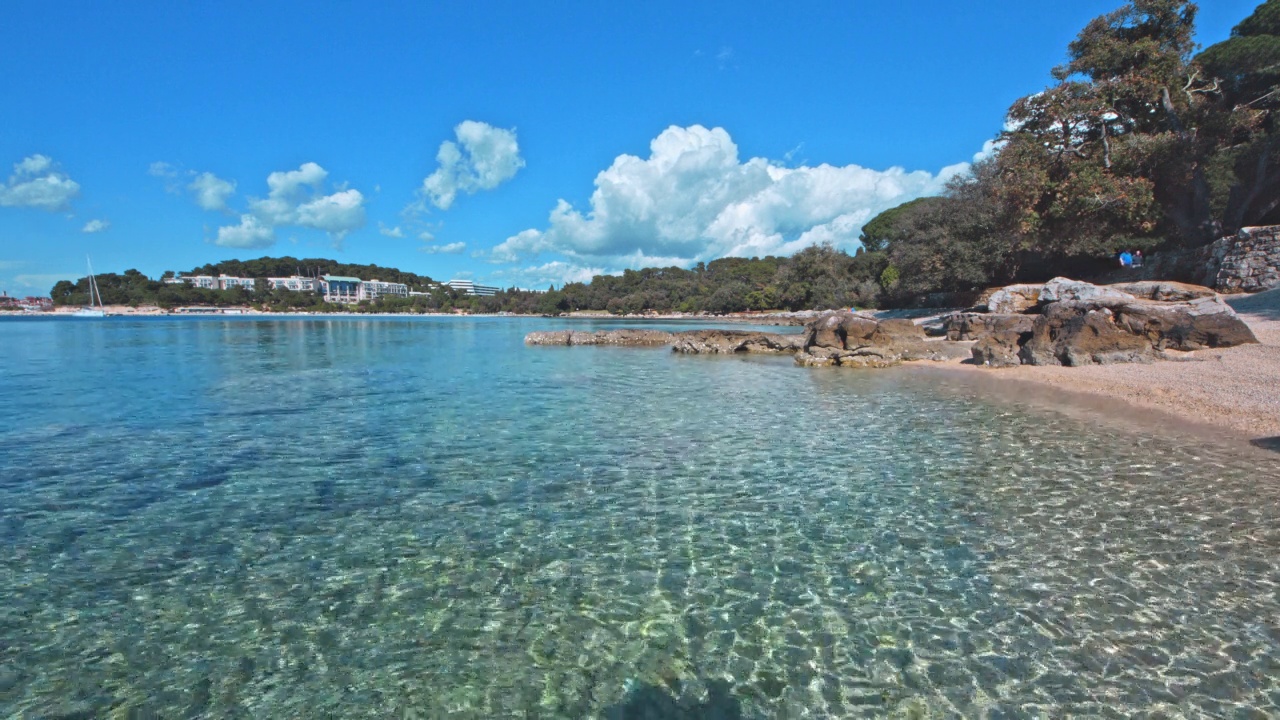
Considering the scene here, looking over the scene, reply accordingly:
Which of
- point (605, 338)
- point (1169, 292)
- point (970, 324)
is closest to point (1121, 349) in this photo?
point (1169, 292)

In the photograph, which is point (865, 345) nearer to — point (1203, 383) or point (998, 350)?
point (998, 350)

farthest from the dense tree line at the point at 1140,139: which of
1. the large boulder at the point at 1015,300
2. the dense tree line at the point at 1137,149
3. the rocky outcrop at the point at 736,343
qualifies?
the rocky outcrop at the point at 736,343

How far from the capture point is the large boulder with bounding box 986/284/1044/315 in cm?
3378

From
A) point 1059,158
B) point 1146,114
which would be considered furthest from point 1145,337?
point 1146,114

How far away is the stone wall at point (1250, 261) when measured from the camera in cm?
2642

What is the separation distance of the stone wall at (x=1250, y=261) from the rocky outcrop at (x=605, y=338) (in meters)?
30.4

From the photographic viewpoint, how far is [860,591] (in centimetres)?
565

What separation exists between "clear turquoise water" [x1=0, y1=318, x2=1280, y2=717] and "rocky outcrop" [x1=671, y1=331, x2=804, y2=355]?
2227 cm

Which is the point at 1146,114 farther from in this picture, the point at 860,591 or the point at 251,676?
the point at 251,676

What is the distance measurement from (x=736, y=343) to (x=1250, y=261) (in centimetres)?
2397

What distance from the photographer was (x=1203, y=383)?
15078 millimetres

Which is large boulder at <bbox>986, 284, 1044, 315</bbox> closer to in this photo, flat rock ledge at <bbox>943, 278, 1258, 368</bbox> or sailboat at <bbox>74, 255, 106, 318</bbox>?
flat rock ledge at <bbox>943, 278, 1258, 368</bbox>

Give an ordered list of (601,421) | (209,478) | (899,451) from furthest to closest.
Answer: (601,421) < (899,451) < (209,478)

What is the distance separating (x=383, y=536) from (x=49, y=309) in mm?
229808
